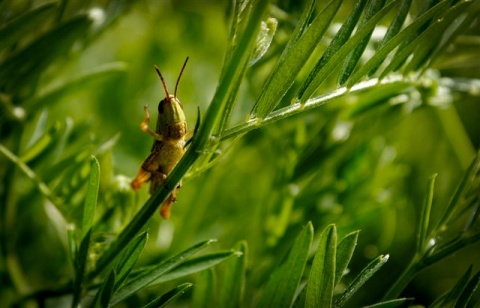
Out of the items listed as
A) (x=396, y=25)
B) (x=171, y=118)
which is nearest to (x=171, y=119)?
(x=171, y=118)

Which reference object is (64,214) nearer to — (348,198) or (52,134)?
(52,134)

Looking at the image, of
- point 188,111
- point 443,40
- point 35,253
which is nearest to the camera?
point 443,40

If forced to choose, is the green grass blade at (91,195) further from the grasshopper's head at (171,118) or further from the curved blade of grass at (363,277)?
the curved blade of grass at (363,277)

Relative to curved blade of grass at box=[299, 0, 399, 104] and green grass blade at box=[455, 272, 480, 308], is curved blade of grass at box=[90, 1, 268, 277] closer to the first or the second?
curved blade of grass at box=[299, 0, 399, 104]

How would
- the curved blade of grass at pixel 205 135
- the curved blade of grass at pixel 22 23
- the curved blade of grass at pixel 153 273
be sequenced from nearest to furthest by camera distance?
the curved blade of grass at pixel 205 135 < the curved blade of grass at pixel 153 273 < the curved blade of grass at pixel 22 23

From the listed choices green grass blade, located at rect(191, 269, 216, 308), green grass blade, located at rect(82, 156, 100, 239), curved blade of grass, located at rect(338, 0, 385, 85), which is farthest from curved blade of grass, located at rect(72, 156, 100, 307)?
curved blade of grass, located at rect(338, 0, 385, 85)

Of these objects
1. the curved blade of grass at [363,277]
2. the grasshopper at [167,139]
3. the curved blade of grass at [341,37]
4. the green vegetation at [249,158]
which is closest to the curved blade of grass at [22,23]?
the green vegetation at [249,158]

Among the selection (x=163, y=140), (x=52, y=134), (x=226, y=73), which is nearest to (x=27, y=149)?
(x=52, y=134)
